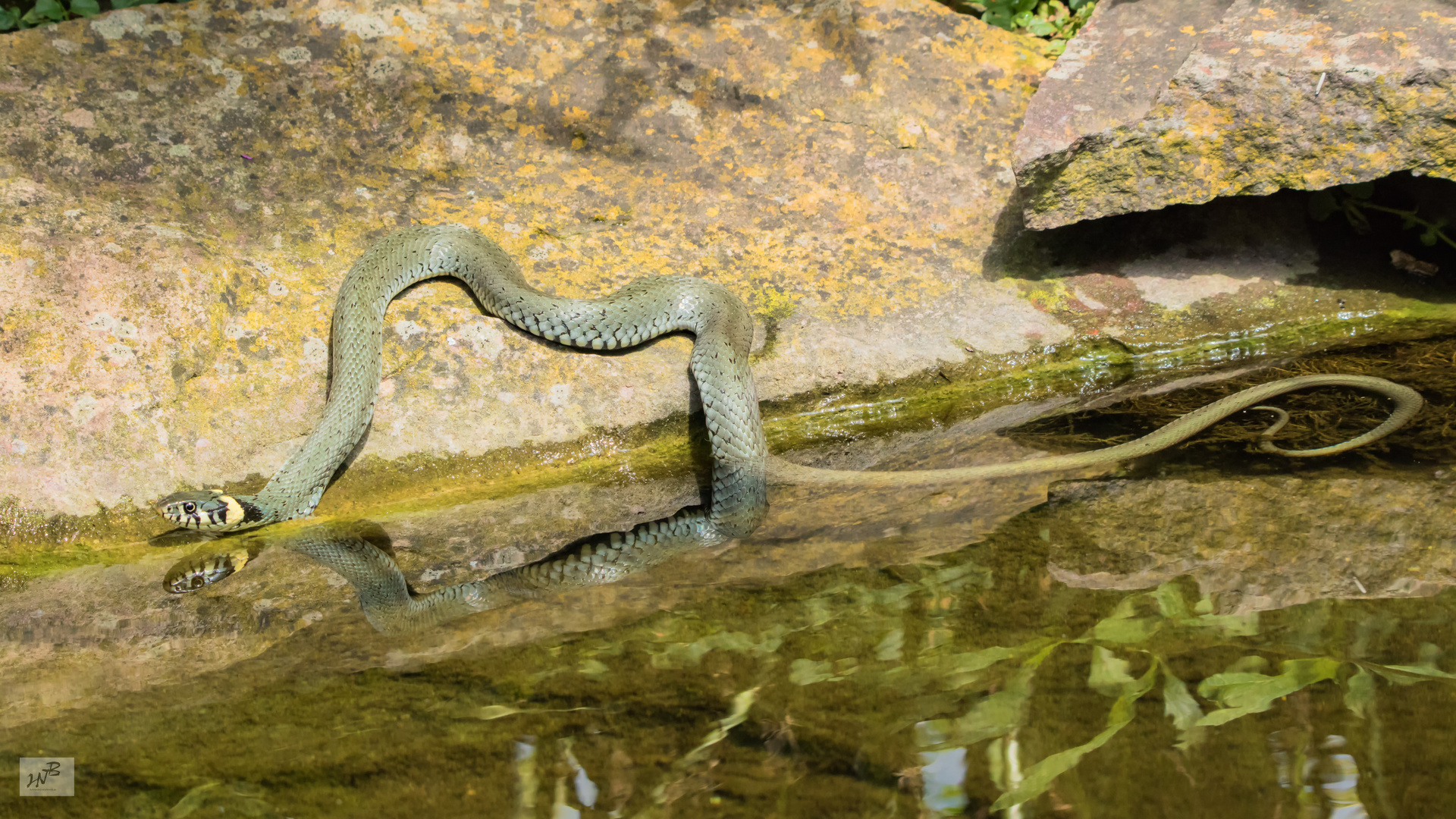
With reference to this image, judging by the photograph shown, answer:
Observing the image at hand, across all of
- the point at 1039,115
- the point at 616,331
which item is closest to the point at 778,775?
the point at 616,331

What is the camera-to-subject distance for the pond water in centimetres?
216

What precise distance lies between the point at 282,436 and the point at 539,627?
1.75 meters

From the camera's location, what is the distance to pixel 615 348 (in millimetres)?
4363

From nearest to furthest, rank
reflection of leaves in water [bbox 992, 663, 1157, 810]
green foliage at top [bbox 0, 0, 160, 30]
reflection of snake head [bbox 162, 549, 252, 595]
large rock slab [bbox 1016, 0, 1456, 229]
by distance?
reflection of leaves in water [bbox 992, 663, 1157, 810] → reflection of snake head [bbox 162, 549, 252, 595] → large rock slab [bbox 1016, 0, 1456, 229] → green foliage at top [bbox 0, 0, 160, 30]

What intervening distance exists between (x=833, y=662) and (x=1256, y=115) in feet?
11.2

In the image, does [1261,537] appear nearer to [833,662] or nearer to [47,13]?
[833,662]

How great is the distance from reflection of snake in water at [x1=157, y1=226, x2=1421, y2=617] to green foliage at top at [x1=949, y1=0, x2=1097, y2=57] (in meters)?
2.91

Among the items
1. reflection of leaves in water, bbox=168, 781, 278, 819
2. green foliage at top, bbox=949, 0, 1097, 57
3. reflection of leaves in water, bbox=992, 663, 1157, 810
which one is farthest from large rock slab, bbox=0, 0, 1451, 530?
reflection of leaves in water, bbox=992, 663, 1157, 810

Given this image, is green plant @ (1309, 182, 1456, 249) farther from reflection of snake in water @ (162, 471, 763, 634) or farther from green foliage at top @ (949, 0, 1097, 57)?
reflection of snake in water @ (162, 471, 763, 634)

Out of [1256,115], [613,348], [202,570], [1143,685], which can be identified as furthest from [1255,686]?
[202,570]

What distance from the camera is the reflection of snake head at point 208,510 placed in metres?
3.55

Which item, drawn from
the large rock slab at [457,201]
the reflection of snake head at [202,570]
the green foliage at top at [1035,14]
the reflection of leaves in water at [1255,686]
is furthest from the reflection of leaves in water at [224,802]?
the green foliage at top at [1035,14]

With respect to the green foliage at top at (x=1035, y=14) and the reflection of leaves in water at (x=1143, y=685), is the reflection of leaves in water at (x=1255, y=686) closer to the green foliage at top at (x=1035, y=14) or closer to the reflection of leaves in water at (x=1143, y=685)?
the reflection of leaves in water at (x=1143, y=685)

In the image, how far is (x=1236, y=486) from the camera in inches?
136
